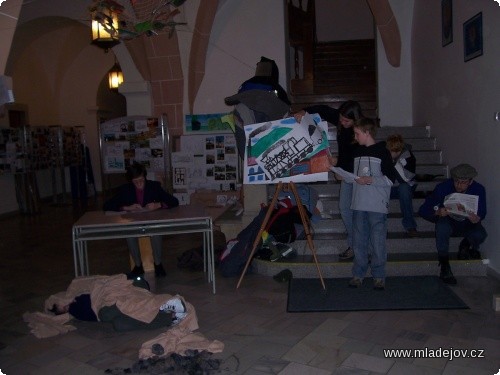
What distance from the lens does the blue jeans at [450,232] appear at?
448 centimetres

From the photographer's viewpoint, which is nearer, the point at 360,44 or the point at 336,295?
the point at 336,295

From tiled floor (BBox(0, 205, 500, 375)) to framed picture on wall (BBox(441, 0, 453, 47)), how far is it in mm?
2873

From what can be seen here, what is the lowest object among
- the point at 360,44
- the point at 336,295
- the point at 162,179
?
the point at 336,295

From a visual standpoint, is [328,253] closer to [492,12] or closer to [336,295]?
[336,295]

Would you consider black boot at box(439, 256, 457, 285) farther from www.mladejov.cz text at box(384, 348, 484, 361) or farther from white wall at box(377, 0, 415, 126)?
white wall at box(377, 0, 415, 126)

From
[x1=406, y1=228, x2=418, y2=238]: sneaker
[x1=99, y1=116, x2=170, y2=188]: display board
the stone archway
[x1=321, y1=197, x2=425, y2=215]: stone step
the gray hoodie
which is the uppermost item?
the stone archway

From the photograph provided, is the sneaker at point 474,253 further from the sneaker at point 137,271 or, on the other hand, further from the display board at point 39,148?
the display board at point 39,148

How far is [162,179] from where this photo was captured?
7797 mm

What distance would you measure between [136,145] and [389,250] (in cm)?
444

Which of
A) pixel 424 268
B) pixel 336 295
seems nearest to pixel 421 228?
pixel 424 268

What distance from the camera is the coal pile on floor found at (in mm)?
2945

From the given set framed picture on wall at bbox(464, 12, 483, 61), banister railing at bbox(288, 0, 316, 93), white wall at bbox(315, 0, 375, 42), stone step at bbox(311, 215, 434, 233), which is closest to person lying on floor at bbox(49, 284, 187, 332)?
stone step at bbox(311, 215, 434, 233)

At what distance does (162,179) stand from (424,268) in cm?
447

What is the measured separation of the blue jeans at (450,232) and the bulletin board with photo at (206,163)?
159 inches
